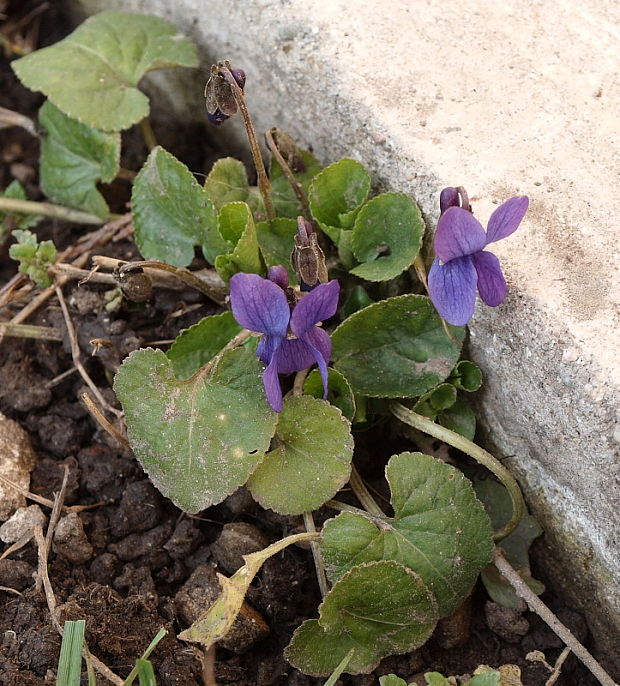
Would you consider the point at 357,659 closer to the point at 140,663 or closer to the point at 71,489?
the point at 140,663

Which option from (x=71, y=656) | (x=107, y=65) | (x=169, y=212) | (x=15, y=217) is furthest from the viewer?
(x=15, y=217)

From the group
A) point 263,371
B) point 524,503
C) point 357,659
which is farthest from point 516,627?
point 263,371

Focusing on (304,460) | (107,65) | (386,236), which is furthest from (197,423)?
(107,65)

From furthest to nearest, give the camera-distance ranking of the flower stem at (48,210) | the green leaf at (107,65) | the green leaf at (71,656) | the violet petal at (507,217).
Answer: the flower stem at (48,210) < the green leaf at (107,65) < the violet petal at (507,217) < the green leaf at (71,656)

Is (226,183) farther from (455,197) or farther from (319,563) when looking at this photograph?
(319,563)

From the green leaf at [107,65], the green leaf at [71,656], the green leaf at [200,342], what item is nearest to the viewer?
the green leaf at [71,656]

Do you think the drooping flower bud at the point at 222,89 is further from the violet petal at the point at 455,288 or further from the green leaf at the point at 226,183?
the violet petal at the point at 455,288

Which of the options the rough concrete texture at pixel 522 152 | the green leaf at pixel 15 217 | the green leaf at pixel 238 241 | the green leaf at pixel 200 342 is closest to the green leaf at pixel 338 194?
the rough concrete texture at pixel 522 152
